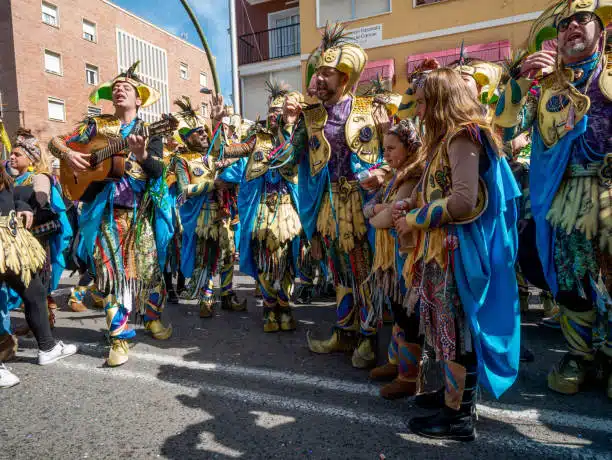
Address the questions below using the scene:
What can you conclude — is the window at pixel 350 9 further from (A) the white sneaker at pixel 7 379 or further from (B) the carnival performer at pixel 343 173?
(A) the white sneaker at pixel 7 379

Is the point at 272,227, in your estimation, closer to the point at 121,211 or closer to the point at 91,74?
the point at 121,211

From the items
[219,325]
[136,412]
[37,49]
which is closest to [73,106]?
[37,49]

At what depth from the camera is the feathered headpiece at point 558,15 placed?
261 cm

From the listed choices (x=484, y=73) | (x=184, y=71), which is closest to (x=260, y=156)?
(x=484, y=73)

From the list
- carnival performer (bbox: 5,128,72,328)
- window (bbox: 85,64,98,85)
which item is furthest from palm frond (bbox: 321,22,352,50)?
window (bbox: 85,64,98,85)

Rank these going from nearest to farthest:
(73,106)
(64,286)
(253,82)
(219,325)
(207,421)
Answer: (207,421) < (219,325) < (64,286) < (253,82) < (73,106)

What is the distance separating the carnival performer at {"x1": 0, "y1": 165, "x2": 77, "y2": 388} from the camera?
3.22m

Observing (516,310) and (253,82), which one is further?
(253,82)

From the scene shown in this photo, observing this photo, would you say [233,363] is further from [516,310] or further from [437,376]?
[516,310]

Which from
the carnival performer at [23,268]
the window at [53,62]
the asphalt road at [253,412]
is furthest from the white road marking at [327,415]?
the window at [53,62]

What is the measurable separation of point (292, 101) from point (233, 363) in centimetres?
245

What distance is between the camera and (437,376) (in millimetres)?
3072

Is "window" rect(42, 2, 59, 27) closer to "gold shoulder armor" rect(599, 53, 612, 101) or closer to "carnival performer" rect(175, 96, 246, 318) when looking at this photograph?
"carnival performer" rect(175, 96, 246, 318)

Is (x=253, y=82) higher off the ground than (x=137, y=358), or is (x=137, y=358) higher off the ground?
→ (x=253, y=82)
